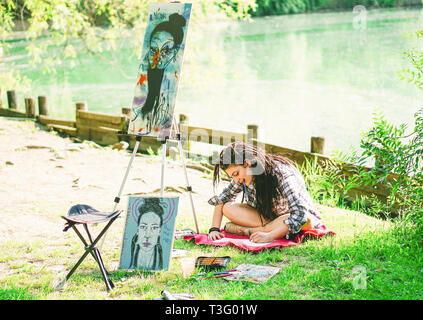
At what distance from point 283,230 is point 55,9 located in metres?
5.63

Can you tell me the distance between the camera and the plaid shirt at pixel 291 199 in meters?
3.73

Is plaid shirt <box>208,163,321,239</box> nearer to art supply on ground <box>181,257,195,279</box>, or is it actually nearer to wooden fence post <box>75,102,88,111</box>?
art supply on ground <box>181,257,195,279</box>

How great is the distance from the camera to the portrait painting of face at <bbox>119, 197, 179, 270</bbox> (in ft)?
11.8

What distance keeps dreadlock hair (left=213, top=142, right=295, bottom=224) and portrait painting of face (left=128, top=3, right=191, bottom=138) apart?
2.00 feet

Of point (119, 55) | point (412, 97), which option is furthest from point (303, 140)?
point (119, 55)

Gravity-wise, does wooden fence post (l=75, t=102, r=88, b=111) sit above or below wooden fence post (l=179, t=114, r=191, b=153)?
above

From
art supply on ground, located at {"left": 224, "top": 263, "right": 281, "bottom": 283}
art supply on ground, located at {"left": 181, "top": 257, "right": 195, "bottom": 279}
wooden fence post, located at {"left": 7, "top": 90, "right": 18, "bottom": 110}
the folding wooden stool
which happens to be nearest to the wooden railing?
wooden fence post, located at {"left": 7, "top": 90, "right": 18, "bottom": 110}

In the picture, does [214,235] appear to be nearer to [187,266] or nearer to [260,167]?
[187,266]

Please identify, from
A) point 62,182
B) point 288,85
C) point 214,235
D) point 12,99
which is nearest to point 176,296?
point 214,235

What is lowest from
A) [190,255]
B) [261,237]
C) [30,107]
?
[190,255]

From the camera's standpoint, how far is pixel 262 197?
3.90 m

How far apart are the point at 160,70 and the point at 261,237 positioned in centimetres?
170

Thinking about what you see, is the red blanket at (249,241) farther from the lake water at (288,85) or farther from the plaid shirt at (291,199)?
the lake water at (288,85)

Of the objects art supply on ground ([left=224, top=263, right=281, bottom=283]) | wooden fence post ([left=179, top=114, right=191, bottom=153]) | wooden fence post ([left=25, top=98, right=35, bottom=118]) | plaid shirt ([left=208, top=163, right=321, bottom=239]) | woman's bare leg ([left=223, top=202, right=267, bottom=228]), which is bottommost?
art supply on ground ([left=224, top=263, right=281, bottom=283])
